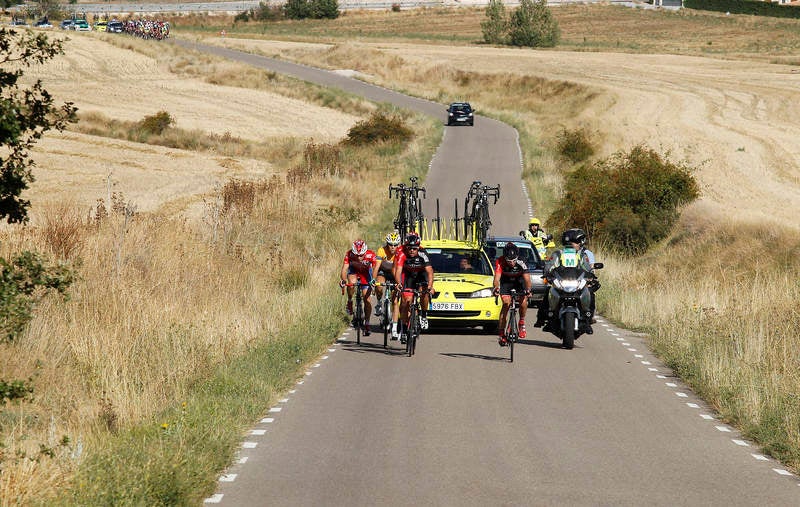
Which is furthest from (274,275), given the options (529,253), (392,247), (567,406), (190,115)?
(190,115)

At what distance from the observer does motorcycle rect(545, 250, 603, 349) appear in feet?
65.0

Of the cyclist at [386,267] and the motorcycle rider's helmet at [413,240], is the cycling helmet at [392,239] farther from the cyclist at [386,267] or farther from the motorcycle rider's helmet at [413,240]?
the motorcycle rider's helmet at [413,240]

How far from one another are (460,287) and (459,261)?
1.93 metres

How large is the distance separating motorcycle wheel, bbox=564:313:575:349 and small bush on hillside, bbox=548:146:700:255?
18.2 metres

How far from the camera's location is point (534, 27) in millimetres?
136625

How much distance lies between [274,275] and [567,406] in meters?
14.1

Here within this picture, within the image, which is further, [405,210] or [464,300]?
[405,210]

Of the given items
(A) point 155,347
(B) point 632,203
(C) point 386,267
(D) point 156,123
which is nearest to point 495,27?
(D) point 156,123

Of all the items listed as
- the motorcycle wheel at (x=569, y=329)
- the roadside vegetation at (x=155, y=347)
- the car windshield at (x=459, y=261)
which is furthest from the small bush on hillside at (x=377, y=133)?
the motorcycle wheel at (x=569, y=329)

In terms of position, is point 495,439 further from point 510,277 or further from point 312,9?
point 312,9

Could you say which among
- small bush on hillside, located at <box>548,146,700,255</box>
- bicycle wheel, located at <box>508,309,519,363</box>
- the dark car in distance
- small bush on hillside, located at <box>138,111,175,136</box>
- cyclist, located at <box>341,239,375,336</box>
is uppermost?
cyclist, located at <box>341,239,375,336</box>

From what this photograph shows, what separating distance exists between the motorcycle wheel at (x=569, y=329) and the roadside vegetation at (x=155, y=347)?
154 inches

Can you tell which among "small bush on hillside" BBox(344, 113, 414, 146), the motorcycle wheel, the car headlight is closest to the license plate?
the car headlight

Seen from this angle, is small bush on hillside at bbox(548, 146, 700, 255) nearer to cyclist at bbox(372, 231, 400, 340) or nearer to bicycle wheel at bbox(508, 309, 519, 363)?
cyclist at bbox(372, 231, 400, 340)
